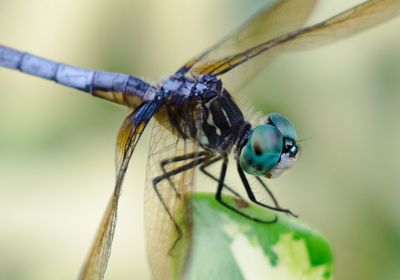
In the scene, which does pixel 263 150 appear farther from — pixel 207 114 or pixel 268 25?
pixel 268 25

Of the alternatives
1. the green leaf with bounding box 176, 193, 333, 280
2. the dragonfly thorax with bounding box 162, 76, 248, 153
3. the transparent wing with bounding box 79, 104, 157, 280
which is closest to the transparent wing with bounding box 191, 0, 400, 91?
the dragonfly thorax with bounding box 162, 76, 248, 153

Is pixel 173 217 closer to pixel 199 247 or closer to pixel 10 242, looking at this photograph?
pixel 199 247

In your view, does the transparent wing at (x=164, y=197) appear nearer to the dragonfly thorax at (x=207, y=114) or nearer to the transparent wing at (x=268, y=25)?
the dragonfly thorax at (x=207, y=114)

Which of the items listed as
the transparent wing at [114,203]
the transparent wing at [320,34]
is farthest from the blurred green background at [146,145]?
the transparent wing at [114,203]

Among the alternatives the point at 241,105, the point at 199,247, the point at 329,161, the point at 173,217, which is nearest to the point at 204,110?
the point at 241,105

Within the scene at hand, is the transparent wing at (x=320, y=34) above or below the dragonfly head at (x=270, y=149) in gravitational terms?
above

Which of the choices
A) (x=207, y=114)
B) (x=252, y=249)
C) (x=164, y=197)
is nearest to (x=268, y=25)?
(x=207, y=114)

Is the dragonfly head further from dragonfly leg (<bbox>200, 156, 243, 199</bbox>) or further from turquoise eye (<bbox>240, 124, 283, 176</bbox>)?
dragonfly leg (<bbox>200, 156, 243, 199</bbox>)
